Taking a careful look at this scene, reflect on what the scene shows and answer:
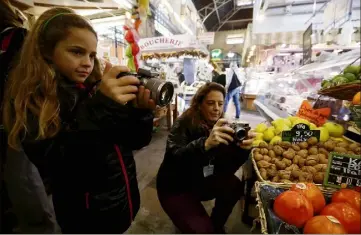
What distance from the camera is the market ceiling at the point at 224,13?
29.8 ft

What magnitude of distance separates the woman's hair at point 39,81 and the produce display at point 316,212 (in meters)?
0.78

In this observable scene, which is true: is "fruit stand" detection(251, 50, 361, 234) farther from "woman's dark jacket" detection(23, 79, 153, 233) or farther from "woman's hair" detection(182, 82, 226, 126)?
"woman's dark jacket" detection(23, 79, 153, 233)

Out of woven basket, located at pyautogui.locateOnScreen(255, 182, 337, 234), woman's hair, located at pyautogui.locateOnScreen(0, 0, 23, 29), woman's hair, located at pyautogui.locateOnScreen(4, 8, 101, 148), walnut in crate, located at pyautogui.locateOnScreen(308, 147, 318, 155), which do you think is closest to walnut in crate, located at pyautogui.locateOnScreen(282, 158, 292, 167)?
walnut in crate, located at pyautogui.locateOnScreen(308, 147, 318, 155)

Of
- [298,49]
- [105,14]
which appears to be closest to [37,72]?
[105,14]

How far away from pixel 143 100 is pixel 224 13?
40.5 ft

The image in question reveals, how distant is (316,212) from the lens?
0.70m

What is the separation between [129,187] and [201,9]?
9842mm

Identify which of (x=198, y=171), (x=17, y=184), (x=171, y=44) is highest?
(x=171, y=44)

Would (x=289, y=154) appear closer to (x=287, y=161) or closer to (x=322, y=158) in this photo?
(x=287, y=161)

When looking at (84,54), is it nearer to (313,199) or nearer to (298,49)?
(313,199)

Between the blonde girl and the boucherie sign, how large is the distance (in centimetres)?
390

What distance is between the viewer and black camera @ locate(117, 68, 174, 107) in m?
0.68

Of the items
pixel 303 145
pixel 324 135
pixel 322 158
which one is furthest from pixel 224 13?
pixel 322 158

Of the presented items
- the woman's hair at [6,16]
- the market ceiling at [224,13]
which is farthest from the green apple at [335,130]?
the market ceiling at [224,13]
